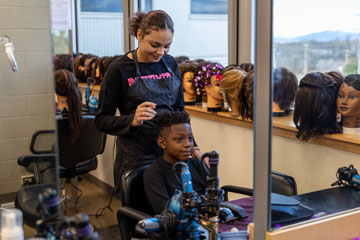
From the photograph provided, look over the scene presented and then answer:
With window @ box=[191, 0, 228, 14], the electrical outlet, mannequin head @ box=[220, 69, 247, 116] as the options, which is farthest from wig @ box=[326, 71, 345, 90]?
window @ box=[191, 0, 228, 14]

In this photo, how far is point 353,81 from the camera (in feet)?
6.64

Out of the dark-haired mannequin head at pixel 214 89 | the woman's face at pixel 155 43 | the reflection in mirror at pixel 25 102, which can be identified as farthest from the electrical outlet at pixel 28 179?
the dark-haired mannequin head at pixel 214 89

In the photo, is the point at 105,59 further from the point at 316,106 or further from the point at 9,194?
the point at 9,194

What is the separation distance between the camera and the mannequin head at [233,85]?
8.46 ft

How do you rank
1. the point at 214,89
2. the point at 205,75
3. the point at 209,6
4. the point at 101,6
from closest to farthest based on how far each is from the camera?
the point at 214,89 → the point at 205,75 → the point at 209,6 → the point at 101,6

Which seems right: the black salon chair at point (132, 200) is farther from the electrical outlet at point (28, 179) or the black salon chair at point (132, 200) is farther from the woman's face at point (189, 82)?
the woman's face at point (189, 82)

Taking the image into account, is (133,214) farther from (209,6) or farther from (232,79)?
(209,6)

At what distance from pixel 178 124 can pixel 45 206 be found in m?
1.00

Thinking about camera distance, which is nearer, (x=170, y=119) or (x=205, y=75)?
(x=170, y=119)

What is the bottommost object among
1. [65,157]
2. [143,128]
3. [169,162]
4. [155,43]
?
[65,157]

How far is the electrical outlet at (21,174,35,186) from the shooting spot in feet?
4.28

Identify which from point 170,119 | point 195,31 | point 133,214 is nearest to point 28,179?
point 133,214

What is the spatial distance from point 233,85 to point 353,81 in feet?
2.37

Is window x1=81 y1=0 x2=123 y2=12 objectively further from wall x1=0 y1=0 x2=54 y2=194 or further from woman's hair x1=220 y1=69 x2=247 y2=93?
wall x1=0 y1=0 x2=54 y2=194
